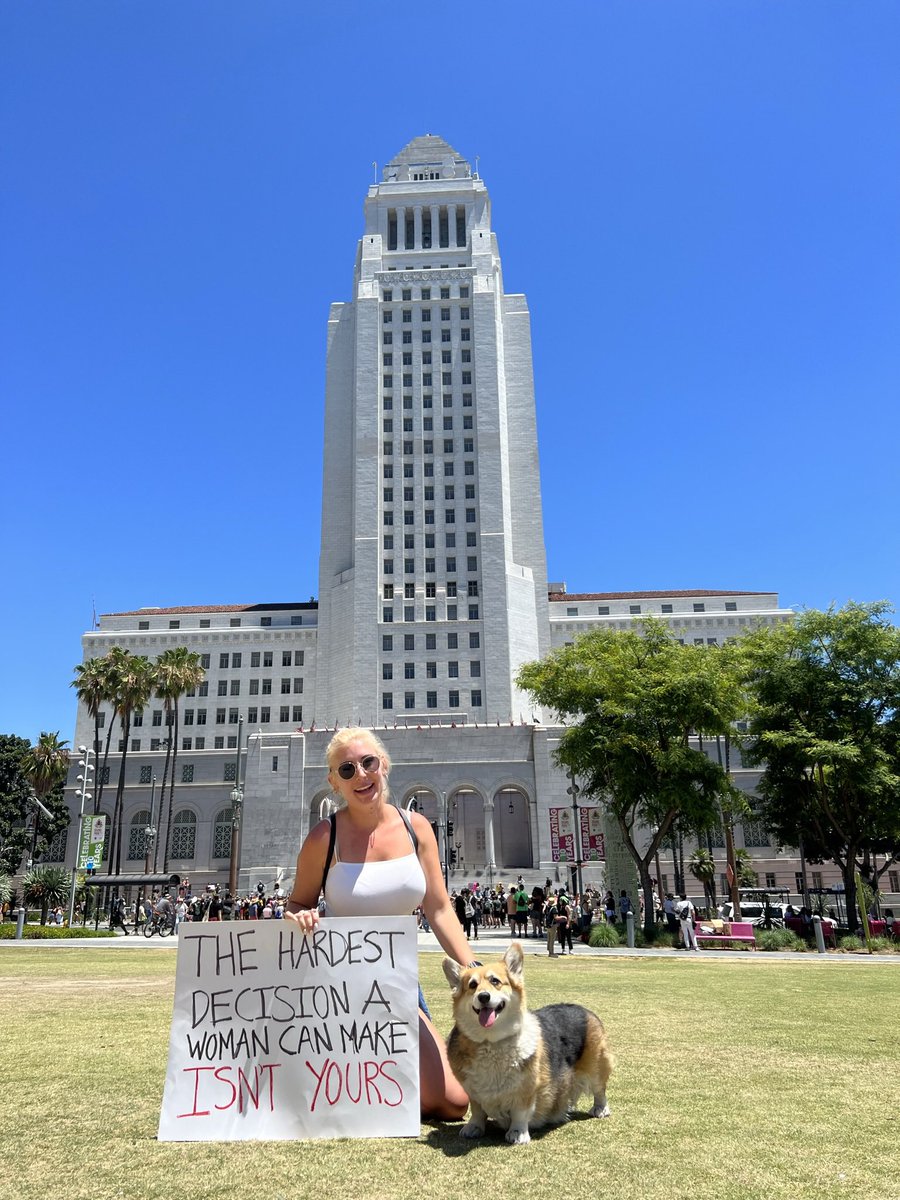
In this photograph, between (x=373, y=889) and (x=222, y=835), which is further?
(x=222, y=835)

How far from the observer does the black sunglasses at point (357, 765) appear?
566cm

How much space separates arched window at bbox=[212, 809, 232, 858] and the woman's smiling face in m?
72.3

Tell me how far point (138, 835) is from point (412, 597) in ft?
106

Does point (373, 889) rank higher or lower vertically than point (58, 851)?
lower

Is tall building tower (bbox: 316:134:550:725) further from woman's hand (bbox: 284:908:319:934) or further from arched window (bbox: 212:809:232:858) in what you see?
woman's hand (bbox: 284:908:319:934)

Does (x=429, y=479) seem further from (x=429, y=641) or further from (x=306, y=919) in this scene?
(x=306, y=919)

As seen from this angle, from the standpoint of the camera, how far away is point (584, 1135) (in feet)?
16.6

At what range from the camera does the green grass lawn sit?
4176 millimetres

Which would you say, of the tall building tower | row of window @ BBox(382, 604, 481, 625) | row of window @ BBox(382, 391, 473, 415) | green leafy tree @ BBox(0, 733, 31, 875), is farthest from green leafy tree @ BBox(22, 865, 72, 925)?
row of window @ BBox(382, 391, 473, 415)

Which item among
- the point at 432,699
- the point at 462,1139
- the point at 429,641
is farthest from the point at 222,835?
the point at 462,1139

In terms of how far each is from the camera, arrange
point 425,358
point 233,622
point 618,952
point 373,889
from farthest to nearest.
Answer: point 233,622 < point 425,358 < point 618,952 < point 373,889

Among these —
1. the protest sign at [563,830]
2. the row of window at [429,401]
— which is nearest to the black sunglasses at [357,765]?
the protest sign at [563,830]

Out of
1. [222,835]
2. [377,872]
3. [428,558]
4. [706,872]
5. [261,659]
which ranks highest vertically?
[428,558]

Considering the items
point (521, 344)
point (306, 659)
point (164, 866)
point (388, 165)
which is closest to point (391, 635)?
point (306, 659)
